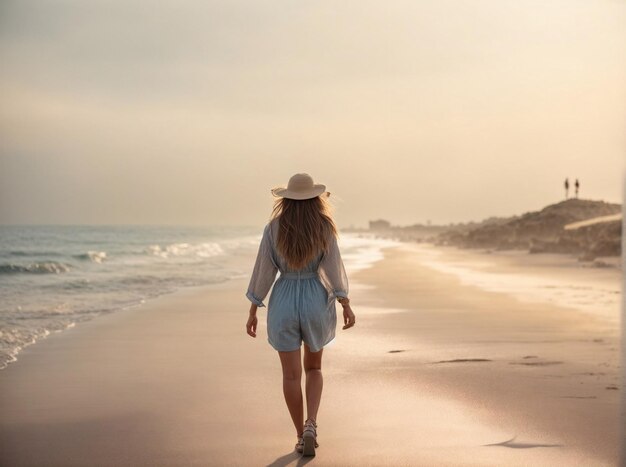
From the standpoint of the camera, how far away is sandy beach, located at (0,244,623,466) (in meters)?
4.25

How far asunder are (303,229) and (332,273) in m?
0.34

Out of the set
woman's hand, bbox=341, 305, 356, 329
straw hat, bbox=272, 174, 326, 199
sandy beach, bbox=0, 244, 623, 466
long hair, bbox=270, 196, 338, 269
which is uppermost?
straw hat, bbox=272, 174, 326, 199

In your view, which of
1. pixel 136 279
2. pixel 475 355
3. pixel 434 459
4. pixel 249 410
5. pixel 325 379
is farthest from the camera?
pixel 136 279

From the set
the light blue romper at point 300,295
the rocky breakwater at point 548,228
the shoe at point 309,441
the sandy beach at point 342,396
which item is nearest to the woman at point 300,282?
the light blue romper at point 300,295

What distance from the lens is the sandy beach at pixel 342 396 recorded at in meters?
4.25

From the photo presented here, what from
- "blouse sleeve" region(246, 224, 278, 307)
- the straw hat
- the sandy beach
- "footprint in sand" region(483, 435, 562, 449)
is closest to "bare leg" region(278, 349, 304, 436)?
the sandy beach

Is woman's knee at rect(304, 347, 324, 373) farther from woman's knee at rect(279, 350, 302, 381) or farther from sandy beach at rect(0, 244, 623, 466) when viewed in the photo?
sandy beach at rect(0, 244, 623, 466)

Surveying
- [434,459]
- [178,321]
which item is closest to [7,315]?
[178,321]

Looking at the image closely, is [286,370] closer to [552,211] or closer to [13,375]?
[13,375]

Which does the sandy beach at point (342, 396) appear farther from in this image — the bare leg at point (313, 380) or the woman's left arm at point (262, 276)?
the woman's left arm at point (262, 276)

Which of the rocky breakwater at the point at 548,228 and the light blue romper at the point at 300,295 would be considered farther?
the rocky breakwater at the point at 548,228

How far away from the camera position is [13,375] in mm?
6609

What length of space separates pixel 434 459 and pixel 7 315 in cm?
915

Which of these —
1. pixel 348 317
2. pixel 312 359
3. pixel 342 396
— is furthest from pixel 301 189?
pixel 342 396
